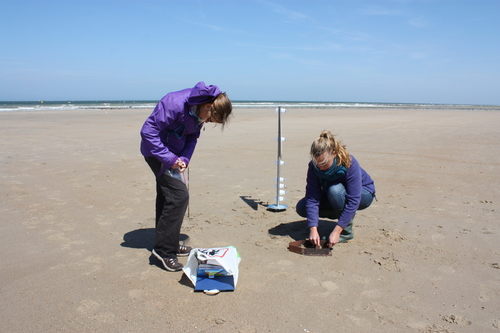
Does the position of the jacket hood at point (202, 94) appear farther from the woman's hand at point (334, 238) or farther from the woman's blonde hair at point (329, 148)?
the woman's hand at point (334, 238)

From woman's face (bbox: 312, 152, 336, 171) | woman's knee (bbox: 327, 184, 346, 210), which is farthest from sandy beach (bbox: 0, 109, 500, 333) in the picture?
woman's face (bbox: 312, 152, 336, 171)

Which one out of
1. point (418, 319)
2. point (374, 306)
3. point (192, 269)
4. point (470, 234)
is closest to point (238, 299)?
point (192, 269)

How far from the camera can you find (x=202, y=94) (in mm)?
3213

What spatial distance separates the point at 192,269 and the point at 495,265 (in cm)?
268

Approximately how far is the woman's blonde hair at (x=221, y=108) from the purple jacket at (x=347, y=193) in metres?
1.18

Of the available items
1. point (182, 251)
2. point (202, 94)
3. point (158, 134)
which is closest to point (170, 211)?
point (182, 251)

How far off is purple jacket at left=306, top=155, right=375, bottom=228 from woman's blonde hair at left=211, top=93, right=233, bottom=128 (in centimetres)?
118

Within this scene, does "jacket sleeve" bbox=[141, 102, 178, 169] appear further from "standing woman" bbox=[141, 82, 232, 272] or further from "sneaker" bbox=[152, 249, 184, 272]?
"sneaker" bbox=[152, 249, 184, 272]

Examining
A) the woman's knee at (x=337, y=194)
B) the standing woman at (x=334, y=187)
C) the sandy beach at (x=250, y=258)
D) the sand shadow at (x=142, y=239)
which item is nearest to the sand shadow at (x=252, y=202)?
the sandy beach at (x=250, y=258)

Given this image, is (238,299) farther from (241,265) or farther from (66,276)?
(66,276)

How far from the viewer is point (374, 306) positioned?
2918 mm

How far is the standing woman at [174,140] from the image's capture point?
10.7ft

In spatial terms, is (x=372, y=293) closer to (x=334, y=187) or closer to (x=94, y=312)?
(x=334, y=187)

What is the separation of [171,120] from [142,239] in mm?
1585
